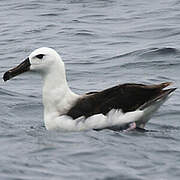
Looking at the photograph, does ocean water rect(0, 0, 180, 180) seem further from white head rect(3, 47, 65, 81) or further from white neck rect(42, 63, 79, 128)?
white head rect(3, 47, 65, 81)

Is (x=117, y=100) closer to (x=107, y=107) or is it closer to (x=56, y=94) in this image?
(x=107, y=107)

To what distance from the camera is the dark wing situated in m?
11.5

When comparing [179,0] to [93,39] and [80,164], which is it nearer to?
[93,39]

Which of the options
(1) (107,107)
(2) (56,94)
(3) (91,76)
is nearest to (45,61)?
(2) (56,94)

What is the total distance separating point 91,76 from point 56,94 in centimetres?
375

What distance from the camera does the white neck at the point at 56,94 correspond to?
11766mm

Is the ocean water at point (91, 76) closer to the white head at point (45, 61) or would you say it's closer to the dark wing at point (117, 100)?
the dark wing at point (117, 100)

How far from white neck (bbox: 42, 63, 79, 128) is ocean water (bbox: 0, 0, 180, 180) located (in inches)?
12.3

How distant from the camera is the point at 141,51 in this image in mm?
17031

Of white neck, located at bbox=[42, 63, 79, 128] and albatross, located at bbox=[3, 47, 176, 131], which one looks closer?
albatross, located at bbox=[3, 47, 176, 131]

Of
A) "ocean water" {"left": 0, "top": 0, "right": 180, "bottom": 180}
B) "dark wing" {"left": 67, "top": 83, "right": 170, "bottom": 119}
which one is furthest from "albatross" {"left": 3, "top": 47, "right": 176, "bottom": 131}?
"ocean water" {"left": 0, "top": 0, "right": 180, "bottom": 180}

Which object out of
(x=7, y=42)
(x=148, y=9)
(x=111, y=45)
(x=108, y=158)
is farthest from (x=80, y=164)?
(x=148, y=9)

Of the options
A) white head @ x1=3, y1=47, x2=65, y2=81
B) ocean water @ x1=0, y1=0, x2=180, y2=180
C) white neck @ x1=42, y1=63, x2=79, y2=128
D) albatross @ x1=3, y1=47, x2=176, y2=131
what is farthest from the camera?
white head @ x1=3, y1=47, x2=65, y2=81

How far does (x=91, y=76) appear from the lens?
1559 cm
